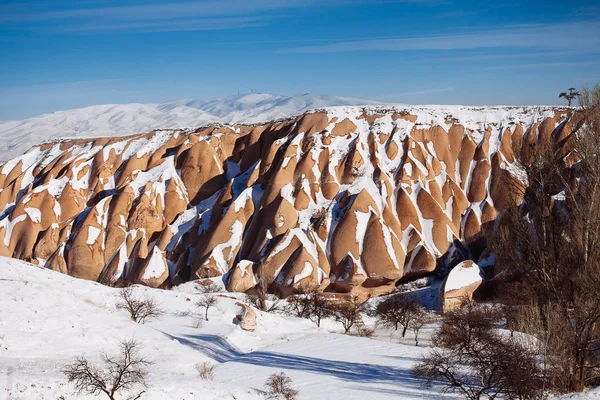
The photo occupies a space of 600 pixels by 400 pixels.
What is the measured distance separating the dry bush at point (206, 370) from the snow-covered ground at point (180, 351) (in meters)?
0.39

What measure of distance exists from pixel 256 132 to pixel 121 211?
25.5 metres

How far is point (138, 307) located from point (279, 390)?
59.7 ft

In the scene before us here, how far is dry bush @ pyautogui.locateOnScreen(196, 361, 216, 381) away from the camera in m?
26.8

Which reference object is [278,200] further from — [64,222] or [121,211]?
[64,222]

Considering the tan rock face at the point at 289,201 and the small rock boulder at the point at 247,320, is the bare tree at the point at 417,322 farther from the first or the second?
the tan rock face at the point at 289,201

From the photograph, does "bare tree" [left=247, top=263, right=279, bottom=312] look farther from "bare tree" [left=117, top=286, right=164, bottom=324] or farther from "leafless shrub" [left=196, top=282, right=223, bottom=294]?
"bare tree" [left=117, top=286, right=164, bottom=324]

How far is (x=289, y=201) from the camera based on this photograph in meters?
71.1

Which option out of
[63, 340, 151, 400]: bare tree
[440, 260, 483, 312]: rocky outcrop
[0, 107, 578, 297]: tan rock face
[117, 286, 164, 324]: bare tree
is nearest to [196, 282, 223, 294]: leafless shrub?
[0, 107, 578, 297]: tan rock face

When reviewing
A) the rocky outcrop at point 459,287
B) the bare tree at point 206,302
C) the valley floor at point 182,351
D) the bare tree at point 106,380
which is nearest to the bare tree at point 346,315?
the valley floor at point 182,351

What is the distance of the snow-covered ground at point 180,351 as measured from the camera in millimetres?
22656

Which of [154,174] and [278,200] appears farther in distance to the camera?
[154,174]

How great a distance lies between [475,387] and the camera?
23500 mm

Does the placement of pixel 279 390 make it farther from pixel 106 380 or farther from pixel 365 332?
pixel 365 332

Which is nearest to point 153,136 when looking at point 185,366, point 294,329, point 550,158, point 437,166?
point 437,166
